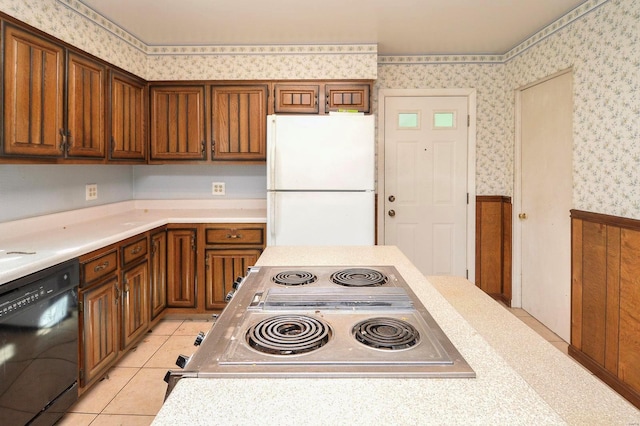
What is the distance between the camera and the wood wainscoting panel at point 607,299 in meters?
2.35

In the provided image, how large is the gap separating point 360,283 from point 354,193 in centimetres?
181

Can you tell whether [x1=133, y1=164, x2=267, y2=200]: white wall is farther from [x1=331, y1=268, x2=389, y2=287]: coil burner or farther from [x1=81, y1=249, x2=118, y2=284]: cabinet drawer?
[x1=331, y1=268, x2=389, y2=287]: coil burner

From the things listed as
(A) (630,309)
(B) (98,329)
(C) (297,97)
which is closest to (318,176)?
(C) (297,97)

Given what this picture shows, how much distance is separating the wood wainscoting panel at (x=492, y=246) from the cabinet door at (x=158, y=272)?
114 inches

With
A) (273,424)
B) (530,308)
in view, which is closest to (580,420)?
(273,424)

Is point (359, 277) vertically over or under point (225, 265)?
A: over

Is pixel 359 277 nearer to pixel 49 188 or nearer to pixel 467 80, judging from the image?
pixel 49 188

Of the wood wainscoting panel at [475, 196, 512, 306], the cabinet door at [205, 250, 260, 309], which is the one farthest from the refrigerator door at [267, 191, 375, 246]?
the wood wainscoting panel at [475, 196, 512, 306]

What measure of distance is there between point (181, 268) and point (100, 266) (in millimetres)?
1124

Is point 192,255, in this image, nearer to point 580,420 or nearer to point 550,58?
point 580,420

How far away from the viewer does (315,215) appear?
3158mm

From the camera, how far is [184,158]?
366cm

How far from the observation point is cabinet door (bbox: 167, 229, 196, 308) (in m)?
3.41

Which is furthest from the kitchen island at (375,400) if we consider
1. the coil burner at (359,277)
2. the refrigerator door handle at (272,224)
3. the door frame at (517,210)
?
the door frame at (517,210)
